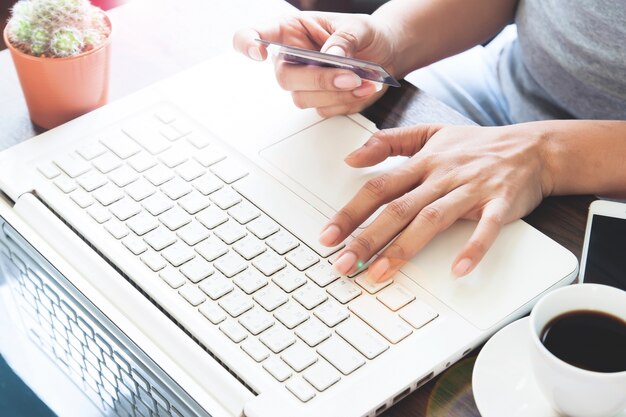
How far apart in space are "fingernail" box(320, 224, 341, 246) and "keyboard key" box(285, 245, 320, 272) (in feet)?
0.05

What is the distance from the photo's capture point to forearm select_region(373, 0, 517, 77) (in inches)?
41.4

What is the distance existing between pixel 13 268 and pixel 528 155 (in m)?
0.54

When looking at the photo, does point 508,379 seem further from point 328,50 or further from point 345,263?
point 328,50

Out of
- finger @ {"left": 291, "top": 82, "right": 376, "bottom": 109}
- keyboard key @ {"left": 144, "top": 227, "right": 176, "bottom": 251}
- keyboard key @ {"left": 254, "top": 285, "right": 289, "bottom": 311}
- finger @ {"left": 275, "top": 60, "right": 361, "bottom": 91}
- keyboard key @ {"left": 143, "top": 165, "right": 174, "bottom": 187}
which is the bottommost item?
keyboard key @ {"left": 254, "top": 285, "right": 289, "bottom": 311}

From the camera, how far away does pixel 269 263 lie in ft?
2.49

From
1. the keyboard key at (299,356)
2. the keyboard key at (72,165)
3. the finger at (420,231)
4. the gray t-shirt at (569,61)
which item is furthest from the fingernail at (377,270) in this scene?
the gray t-shirt at (569,61)

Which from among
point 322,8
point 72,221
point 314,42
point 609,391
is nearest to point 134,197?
point 72,221

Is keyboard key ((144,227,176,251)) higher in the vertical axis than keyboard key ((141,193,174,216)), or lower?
lower

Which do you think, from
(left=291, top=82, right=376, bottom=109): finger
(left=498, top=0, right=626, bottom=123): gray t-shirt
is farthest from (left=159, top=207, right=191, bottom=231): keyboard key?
(left=498, top=0, right=626, bottom=123): gray t-shirt

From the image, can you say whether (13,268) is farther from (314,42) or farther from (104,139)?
(314,42)

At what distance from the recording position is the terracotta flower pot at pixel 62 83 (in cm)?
88

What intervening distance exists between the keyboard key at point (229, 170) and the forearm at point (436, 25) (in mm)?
277

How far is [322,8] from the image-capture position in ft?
4.49

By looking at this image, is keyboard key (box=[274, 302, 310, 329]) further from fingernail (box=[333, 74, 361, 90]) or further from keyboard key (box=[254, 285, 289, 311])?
fingernail (box=[333, 74, 361, 90])
